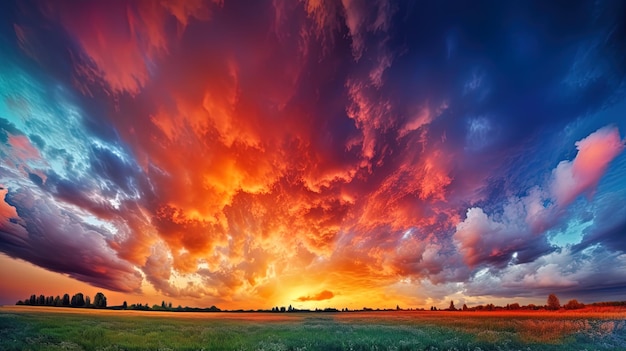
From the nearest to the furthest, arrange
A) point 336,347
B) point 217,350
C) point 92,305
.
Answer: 1. point 217,350
2. point 336,347
3. point 92,305

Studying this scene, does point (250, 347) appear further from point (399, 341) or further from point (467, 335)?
point (467, 335)

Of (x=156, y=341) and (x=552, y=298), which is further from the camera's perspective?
(x=552, y=298)

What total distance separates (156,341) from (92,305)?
3311 inches

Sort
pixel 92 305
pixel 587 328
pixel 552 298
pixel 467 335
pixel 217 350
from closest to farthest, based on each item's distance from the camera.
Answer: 1. pixel 217 350
2. pixel 467 335
3. pixel 587 328
4. pixel 552 298
5. pixel 92 305

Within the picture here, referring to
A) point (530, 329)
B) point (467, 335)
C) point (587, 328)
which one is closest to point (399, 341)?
point (467, 335)

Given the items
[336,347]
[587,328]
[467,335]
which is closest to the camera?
[336,347]

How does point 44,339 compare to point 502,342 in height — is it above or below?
above

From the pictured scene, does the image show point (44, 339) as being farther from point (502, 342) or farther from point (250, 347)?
point (502, 342)

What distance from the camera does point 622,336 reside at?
81.1ft

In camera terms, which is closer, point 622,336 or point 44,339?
point 44,339

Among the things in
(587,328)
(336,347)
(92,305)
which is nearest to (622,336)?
(587,328)

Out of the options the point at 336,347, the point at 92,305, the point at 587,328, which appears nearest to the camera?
the point at 336,347

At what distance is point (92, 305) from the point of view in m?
82.1

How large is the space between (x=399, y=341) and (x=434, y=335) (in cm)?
545
